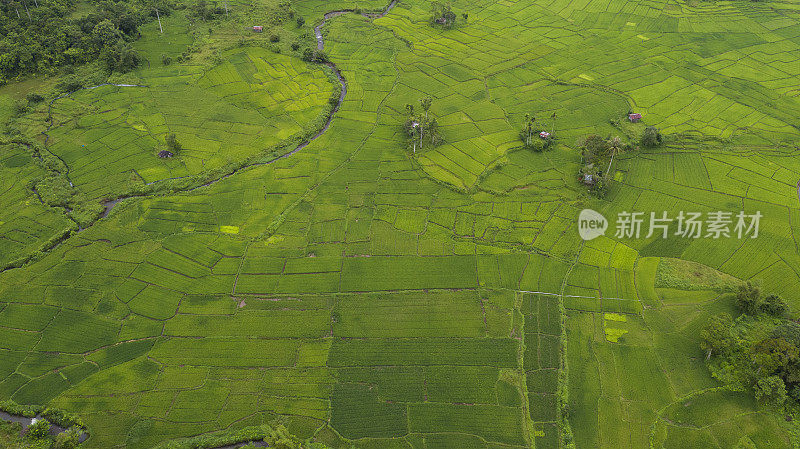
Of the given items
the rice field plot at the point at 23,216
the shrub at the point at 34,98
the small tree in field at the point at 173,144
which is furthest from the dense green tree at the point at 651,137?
the shrub at the point at 34,98

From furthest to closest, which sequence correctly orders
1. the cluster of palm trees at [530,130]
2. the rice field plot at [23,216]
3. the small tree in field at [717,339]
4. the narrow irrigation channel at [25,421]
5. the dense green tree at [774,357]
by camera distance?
the cluster of palm trees at [530,130] < the rice field plot at [23,216] < the small tree in field at [717,339] < the dense green tree at [774,357] < the narrow irrigation channel at [25,421]

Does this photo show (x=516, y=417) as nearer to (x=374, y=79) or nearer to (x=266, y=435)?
(x=266, y=435)

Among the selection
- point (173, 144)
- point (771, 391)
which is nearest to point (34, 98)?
point (173, 144)

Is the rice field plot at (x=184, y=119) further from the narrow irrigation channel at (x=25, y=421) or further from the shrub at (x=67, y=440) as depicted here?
the shrub at (x=67, y=440)

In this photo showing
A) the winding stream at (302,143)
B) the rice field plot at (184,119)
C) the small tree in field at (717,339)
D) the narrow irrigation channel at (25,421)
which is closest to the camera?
the narrow irrigation channel at (25,421)

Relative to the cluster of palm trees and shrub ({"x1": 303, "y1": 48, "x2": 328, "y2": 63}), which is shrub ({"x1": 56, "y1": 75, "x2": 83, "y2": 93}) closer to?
shrub ({"x1": 303, "y1": 48, "x2": 328, "y2": 63})

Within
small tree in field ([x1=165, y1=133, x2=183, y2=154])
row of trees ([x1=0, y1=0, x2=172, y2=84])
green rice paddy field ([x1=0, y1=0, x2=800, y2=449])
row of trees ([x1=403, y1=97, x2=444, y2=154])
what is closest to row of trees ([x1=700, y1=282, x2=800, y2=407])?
green rice paddy field ([x1=0, y1=0, x2=800, y2=449])
